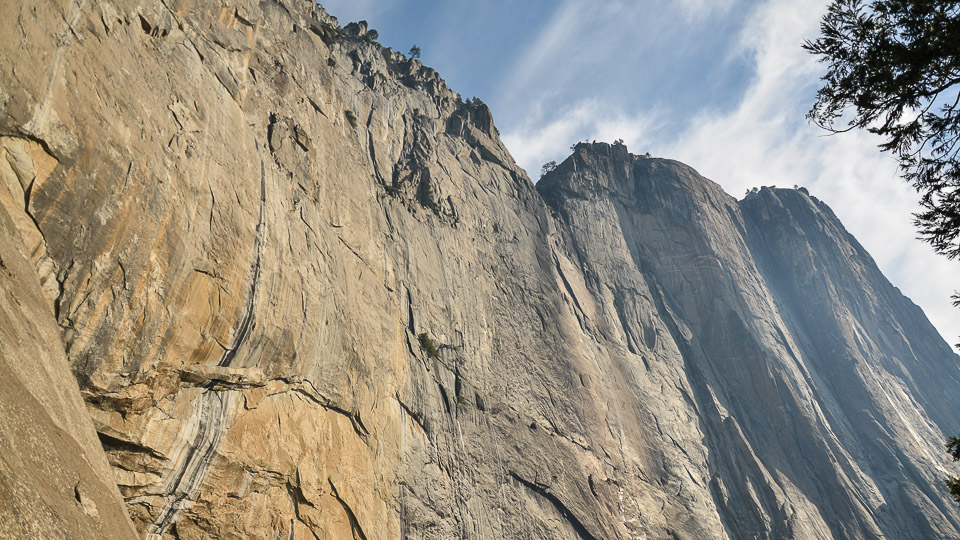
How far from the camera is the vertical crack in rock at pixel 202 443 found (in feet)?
45.2

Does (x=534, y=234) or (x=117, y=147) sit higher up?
(x=534, y=234)

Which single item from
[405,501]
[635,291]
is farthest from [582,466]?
[635,291]

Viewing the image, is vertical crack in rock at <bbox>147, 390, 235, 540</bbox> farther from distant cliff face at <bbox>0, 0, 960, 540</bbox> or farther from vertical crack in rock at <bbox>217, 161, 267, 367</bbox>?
vertical crack in rock at <bbox>217, 161, 267, 367</bbox>

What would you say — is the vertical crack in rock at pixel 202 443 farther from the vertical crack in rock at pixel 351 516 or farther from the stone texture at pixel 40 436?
the vertical crack in rock at pixel 351 516

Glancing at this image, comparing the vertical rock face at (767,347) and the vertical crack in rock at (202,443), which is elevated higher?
the vertical rock face at (767,347)

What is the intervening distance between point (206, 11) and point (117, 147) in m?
9.51

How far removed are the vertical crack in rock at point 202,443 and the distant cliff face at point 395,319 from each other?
7 centimetres

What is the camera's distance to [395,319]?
26.1 m

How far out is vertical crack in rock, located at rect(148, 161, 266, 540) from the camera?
13.8 metres

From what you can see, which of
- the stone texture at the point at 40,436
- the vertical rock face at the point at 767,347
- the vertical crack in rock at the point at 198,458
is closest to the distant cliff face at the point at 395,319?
the vertical crack in rock at the point at 198,458

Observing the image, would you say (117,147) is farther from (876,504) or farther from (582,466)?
(876,504)

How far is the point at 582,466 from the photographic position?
1215 inches

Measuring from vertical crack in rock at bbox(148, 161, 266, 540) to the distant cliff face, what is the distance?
75 mm

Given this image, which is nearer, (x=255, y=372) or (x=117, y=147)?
(x=117, y=147)
